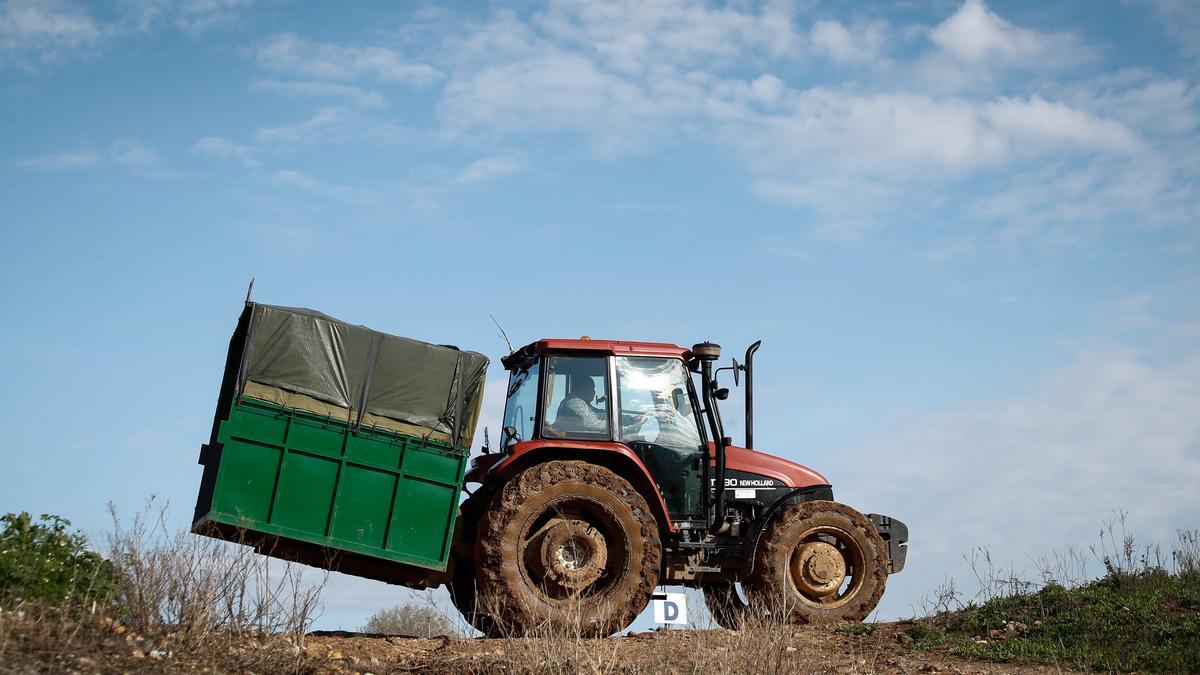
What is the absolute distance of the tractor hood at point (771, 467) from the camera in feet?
39.7

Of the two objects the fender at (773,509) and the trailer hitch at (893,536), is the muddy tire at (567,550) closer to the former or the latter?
the fender at (773,509)

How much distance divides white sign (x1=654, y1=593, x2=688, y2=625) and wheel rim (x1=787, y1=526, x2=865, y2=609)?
127cm

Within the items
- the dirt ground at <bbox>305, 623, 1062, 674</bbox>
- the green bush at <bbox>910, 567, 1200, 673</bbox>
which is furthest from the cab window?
the green bush at <bbox>910, 567, 1200, 673</bbox>

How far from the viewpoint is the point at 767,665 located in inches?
345

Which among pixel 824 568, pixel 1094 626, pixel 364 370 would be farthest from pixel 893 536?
pixel 364 370

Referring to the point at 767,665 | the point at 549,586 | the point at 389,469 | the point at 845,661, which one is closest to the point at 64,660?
the point at 389,469

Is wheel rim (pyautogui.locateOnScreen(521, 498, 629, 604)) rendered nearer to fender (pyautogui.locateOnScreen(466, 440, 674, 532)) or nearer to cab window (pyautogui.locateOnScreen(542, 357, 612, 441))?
fender (pyautogui.locateOnScreen(466, 440, 674, 532))

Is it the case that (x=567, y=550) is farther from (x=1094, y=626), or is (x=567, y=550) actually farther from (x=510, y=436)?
(x=1094, y=626)

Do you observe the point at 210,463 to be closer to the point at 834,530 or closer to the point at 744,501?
the point at 744,501

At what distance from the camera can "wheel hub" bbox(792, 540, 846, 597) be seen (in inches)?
461

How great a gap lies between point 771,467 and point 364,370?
455 cm

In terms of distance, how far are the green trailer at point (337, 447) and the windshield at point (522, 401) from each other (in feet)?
3.18

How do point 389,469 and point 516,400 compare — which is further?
point 516,400

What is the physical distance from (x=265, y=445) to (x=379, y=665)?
2068 millimetres
